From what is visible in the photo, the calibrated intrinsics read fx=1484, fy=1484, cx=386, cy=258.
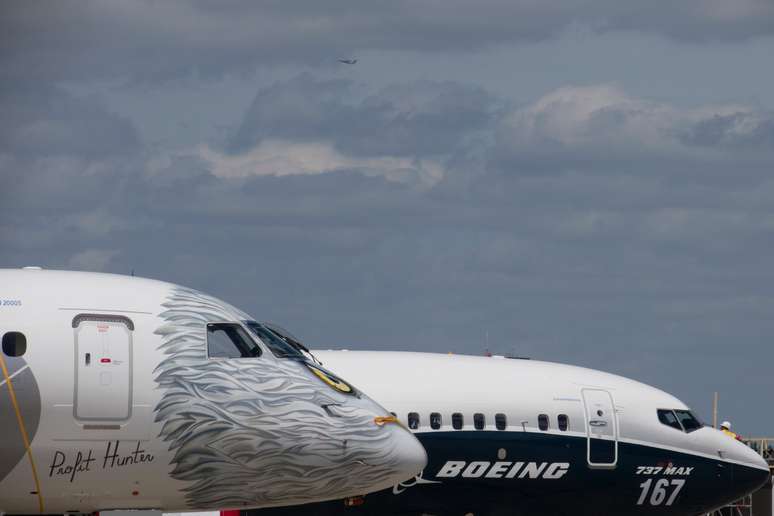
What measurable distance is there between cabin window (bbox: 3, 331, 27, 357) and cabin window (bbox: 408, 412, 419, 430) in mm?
12731

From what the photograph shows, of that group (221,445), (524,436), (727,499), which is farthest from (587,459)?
(221,445)

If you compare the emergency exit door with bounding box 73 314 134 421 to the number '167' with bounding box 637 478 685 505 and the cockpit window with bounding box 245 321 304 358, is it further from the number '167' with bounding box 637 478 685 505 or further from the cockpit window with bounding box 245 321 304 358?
the number '167' with bounding box 637 478 685 505

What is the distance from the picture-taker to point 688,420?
35.7 metres

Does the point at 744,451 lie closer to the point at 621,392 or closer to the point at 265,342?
the point at 621,392

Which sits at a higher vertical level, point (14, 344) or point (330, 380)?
point (14, 344)

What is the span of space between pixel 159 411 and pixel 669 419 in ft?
54.7

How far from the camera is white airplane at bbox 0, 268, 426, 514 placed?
70.7ft

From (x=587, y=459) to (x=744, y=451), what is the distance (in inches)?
185

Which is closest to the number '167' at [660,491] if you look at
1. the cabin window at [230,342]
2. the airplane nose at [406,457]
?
the airplane nose at [406,457]

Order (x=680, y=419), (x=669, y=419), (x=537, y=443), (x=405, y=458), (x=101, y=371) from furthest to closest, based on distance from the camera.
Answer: (x=680, y=419), (x=669, y=419), (x=537, y=443), (x=405, y=458), (x=101, y=371)

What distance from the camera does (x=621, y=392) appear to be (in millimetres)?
34969

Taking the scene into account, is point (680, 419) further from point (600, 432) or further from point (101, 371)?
point (101, 371)

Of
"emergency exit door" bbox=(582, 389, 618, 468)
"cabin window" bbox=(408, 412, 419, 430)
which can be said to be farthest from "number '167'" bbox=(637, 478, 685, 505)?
"cabin window" bbox=(408, 412, 419, 430)

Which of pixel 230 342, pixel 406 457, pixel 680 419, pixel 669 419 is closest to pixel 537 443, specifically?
pixel 669 419
